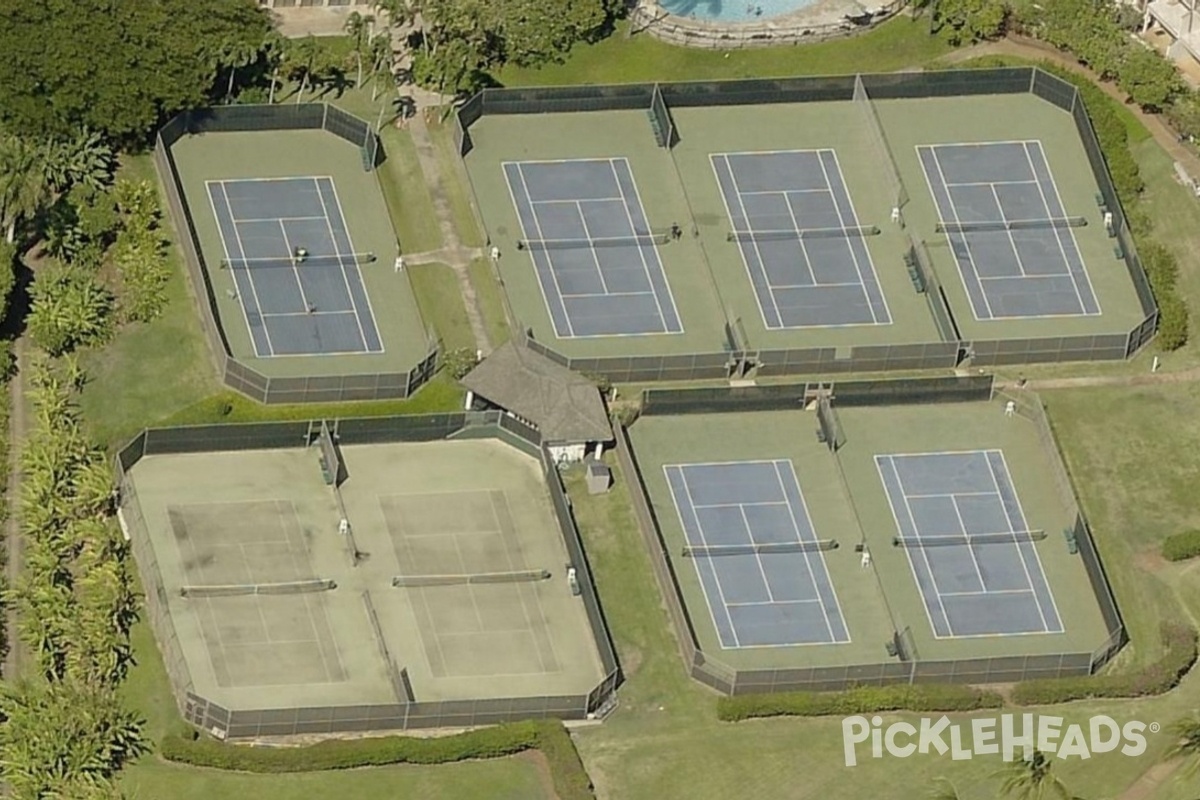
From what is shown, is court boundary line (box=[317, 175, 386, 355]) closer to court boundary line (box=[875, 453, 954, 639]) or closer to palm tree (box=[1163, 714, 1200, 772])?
court boundary line (box=[875, 453, 954, 639])

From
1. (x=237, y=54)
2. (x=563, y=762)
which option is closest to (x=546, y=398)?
(x=563, y=762)

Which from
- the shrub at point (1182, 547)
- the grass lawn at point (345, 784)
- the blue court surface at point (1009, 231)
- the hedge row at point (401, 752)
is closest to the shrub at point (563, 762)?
the hedge row at point (401, 752)

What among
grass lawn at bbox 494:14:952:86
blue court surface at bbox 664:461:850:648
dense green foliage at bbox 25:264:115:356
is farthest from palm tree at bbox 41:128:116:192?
blue court surface at bbox 664:461:850:648

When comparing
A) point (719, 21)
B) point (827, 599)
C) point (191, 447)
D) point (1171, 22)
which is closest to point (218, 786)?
A: point (191, 447)

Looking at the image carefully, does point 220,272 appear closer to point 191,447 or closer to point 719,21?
point 191,447

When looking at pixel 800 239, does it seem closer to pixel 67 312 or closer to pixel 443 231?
pixel 443 231

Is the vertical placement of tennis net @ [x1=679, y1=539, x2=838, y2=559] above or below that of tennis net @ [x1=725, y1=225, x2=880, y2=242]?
below

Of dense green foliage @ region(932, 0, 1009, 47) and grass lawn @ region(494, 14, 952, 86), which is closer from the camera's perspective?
grass lawn @ region(494, 14, 952, 86)

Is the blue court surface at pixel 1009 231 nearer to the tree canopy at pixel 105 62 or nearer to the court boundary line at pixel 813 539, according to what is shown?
the court boundary line at pixel 813 539
